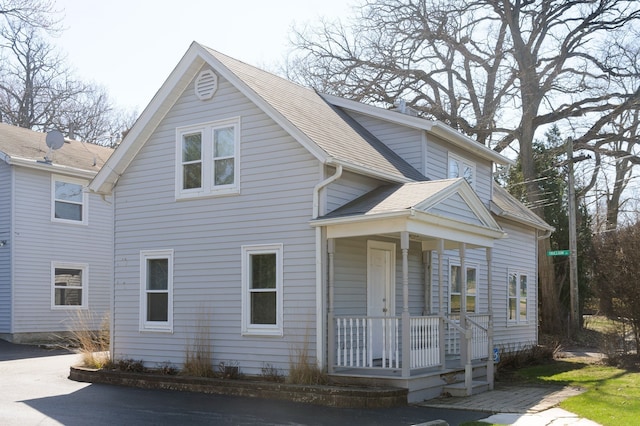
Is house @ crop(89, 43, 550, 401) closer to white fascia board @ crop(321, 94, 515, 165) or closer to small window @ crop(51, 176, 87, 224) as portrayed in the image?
white fascia board @ crop(321, 94, 515, 165)

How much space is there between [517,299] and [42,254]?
1501cm

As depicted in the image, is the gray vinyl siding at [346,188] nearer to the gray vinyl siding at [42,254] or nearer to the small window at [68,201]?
the gray vinyl siding at [42,254]

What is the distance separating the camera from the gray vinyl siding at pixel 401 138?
17.2 metres

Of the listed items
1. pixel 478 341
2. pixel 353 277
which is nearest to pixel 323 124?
pixel 353 277

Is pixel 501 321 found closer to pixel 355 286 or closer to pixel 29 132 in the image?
pixel 355 286

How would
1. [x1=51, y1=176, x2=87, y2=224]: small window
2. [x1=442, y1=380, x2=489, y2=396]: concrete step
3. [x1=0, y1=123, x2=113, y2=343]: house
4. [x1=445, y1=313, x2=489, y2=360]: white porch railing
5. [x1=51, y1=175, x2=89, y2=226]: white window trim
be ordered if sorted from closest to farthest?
[x1=442, y1=380, x2=489, y2=396]: concrete step, [x1=445, y1=313, x2=489, y2=360]: white porch railing, [x1=0, y1=123, x2=113, y2=343]: house, [x1=51, y1=175, x2=89, y2=226]: white window trim, [x1=51, y1=176, x2=87, y2=224]: small window

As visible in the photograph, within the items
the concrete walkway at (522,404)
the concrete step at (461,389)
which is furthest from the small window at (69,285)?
the concrete walkway at (522,404)

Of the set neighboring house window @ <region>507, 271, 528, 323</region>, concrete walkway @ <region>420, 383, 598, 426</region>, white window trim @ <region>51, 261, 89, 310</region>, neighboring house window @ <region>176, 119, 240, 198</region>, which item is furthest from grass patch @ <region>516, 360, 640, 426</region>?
white window trim @ <region>51, 261, 89, 310</region>

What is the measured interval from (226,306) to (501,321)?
30.0 feet

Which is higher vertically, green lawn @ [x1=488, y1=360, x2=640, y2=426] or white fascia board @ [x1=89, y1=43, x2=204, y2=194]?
white fascia board @ [x1=89, y1=43, x2=204, y2=194]

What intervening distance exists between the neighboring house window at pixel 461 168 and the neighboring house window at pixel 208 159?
242 inches

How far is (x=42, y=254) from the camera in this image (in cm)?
2372

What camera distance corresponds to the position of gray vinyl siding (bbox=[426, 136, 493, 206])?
17.6m

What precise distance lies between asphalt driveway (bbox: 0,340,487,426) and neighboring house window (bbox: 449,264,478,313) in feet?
21.1
